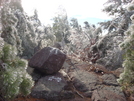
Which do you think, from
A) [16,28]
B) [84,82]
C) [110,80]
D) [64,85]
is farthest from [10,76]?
[16,28]

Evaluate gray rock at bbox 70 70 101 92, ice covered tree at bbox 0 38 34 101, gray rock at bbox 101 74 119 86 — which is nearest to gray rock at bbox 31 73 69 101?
gray rock at bbox 70 70 101 92

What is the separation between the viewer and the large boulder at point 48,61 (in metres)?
4.92

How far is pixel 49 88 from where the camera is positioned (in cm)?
414

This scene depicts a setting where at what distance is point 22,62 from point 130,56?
7.53 ft

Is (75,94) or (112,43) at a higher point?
(112,43)

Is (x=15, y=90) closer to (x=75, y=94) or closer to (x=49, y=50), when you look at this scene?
(x=75, y=94)

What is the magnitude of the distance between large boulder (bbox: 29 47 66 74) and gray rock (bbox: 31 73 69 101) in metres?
0.37

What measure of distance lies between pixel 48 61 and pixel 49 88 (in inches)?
45.4

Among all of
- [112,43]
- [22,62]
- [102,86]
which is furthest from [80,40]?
[22,62]

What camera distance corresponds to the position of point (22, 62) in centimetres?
196

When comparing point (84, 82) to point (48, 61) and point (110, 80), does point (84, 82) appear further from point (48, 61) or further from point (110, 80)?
point (48, 61)

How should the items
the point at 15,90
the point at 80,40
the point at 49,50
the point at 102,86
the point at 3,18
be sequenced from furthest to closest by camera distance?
1. the point at 80,40
2. the point at 49,50
3. the point at 102,86
4. the point at 3,18
5. the point at 15,90

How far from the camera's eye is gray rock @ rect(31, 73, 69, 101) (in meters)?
3.91

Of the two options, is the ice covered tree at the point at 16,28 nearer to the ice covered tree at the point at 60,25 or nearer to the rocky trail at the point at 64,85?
the rocky trail at the point at 64,85
